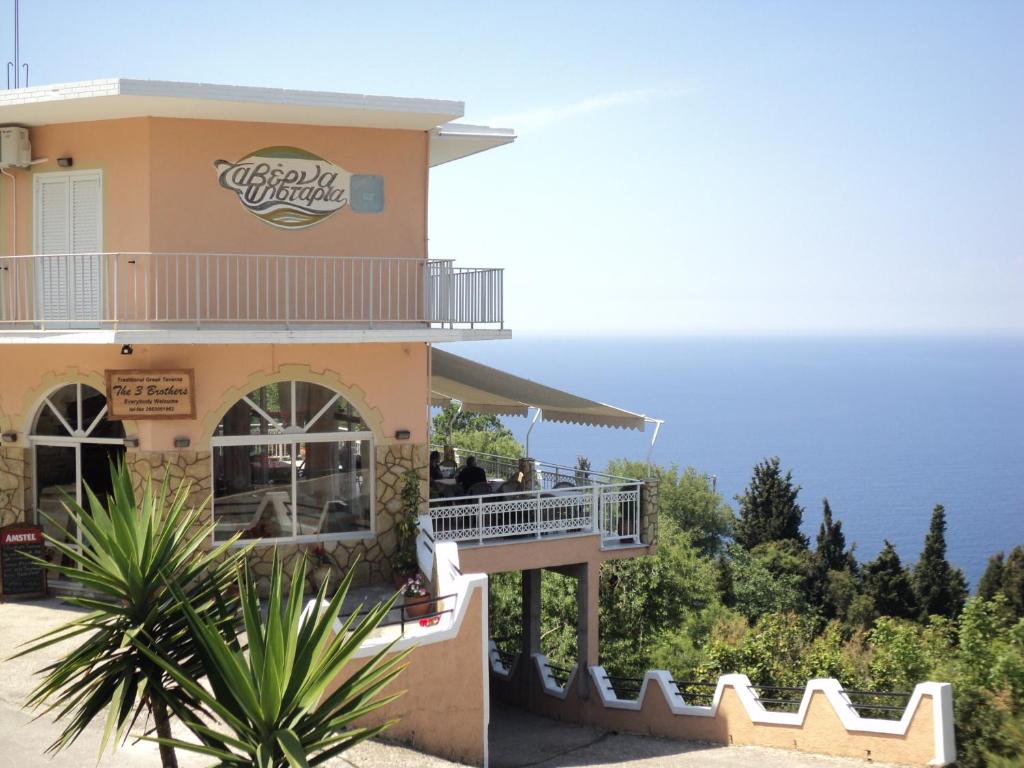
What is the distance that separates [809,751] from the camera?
14938 millimetres

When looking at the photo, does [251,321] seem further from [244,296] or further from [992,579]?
[992,579]

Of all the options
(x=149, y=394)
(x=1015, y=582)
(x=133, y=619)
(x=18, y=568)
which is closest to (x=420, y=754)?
(x=133, y=619)

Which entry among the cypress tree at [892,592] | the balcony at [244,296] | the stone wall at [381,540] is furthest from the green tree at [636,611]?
the cypress tree at [892,592]

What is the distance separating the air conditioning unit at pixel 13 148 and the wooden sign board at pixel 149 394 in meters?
3.52

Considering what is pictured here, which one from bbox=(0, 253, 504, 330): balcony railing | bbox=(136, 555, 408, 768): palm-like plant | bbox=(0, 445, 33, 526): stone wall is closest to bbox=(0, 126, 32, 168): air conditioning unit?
bbox=(0, 253, 504, 330): balcony railing

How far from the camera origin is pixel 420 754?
1259 centimetres

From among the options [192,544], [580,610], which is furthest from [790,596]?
[192,544]

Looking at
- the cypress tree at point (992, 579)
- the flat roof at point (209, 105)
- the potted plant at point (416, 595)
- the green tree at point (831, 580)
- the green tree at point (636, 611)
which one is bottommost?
the green tree at point (831, 580)

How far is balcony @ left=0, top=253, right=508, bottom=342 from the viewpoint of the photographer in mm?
15695

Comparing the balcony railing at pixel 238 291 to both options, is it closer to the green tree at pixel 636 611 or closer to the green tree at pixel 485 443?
the green tree at pixel 636 611

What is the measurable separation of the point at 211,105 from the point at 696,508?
55008mm

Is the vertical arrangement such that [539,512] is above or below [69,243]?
below

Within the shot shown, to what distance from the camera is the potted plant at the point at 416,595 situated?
48.0ft

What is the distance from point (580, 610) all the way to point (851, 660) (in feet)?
21.8
